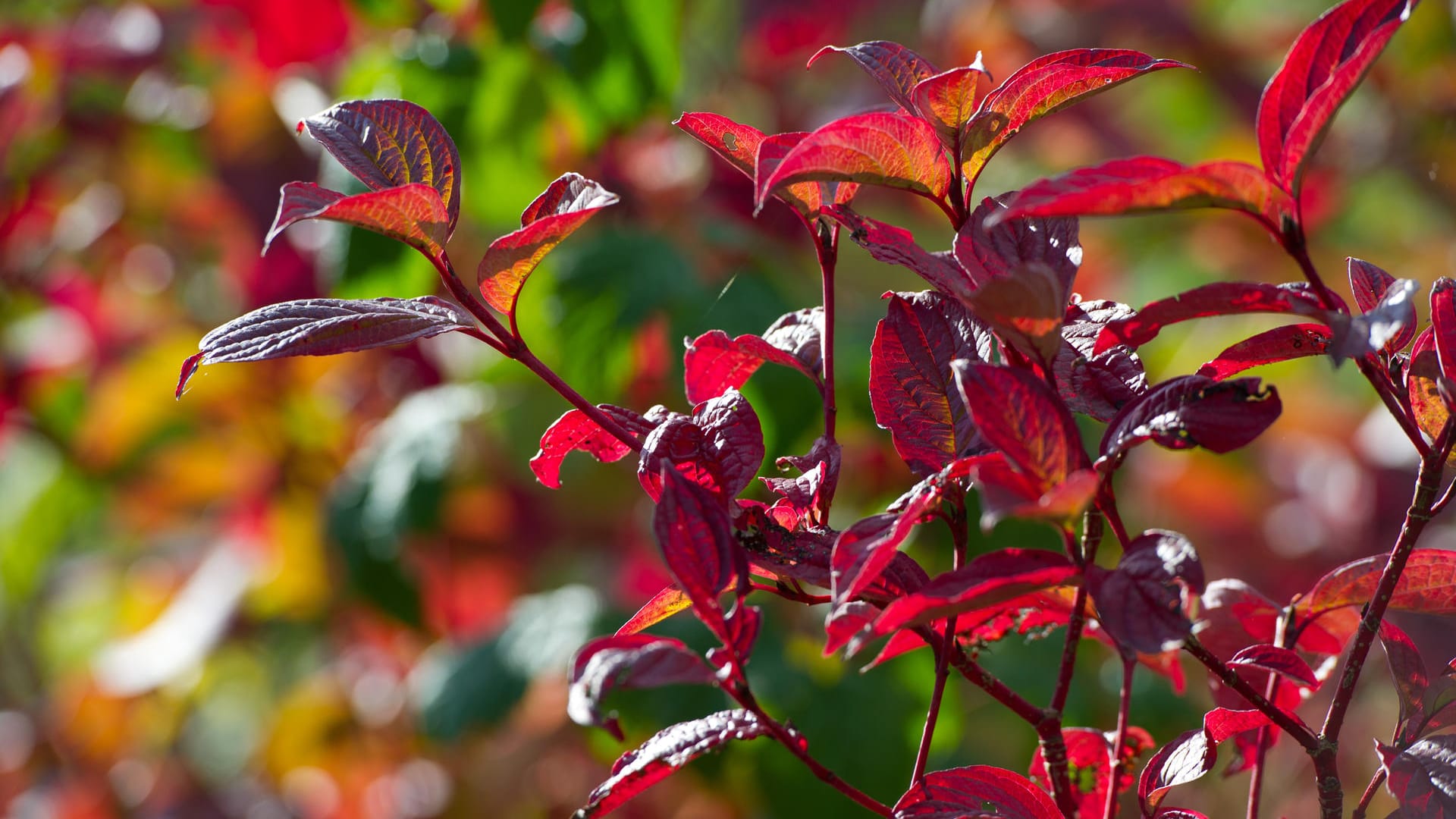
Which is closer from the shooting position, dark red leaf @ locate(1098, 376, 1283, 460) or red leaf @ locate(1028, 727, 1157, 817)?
dark red leaf @ locate(1098, 376, 1283, 460)

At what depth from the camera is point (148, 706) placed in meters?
1.67

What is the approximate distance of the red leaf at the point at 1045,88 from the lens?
332 mm

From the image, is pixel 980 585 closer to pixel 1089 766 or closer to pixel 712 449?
pixel 712 449

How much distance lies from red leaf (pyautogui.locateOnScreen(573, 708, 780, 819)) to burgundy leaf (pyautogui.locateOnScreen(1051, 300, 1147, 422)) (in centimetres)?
13

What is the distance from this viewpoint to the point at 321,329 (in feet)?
1.00

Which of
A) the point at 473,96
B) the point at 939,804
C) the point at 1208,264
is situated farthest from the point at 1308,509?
the point at 939,804

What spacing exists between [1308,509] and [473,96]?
123 centimetres

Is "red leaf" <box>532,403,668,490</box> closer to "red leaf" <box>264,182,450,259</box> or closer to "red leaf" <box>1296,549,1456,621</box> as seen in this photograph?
"red leaf" <box>264,182,450,259</box>

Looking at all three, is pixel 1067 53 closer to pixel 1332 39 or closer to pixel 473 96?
pixel 1332 39

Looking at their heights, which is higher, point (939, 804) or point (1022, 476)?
point (1022, 476)

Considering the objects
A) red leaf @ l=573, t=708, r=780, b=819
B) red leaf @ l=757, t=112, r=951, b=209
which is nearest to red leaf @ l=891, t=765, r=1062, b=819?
red leaf @ l=573, t=708, r=780, b=819

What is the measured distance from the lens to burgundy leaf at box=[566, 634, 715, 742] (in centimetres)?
27

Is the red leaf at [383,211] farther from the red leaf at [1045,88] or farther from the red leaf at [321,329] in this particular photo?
the red leaf at [1045,88]

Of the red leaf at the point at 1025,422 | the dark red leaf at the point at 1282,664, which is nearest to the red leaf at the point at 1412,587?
the dark red leaf at the point at 1282,664
